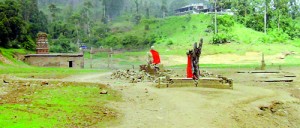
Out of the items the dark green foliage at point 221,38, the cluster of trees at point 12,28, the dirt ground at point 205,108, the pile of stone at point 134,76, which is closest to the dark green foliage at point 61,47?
the cluster of trees at point 12,28

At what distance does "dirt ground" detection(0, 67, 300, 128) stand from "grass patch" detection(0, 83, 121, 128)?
83 cm

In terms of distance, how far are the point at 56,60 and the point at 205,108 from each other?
1571 inches

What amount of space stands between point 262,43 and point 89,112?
5852cm

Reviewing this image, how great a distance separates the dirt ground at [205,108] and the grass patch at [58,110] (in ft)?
2.71

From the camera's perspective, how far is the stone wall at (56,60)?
2098 inches

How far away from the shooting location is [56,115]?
1433cm

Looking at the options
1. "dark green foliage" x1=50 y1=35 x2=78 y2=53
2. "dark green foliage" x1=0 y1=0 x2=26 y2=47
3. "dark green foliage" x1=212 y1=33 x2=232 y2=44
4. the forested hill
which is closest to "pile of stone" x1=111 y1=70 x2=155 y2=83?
"dark green foliage" x1=0 y1=0 x2=26 y2=47

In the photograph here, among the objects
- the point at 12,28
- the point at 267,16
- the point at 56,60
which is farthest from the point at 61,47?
the point at 267,16

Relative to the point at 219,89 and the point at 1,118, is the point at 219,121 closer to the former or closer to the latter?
the point at 1,118

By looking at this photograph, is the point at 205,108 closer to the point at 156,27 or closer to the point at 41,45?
the point at 41,45

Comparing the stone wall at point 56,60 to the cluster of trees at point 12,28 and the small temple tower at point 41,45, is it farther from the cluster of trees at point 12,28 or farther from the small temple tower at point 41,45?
the cluster of trees at point 12,28

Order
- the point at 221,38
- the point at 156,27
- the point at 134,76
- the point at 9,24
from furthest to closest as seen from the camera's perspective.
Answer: the point at 156,27 < the point at 221,38 < the point at 9,24 < the point at 134,76

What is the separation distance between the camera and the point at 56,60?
53312mm

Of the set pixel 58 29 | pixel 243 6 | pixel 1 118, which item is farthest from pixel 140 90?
pixel 58 29
